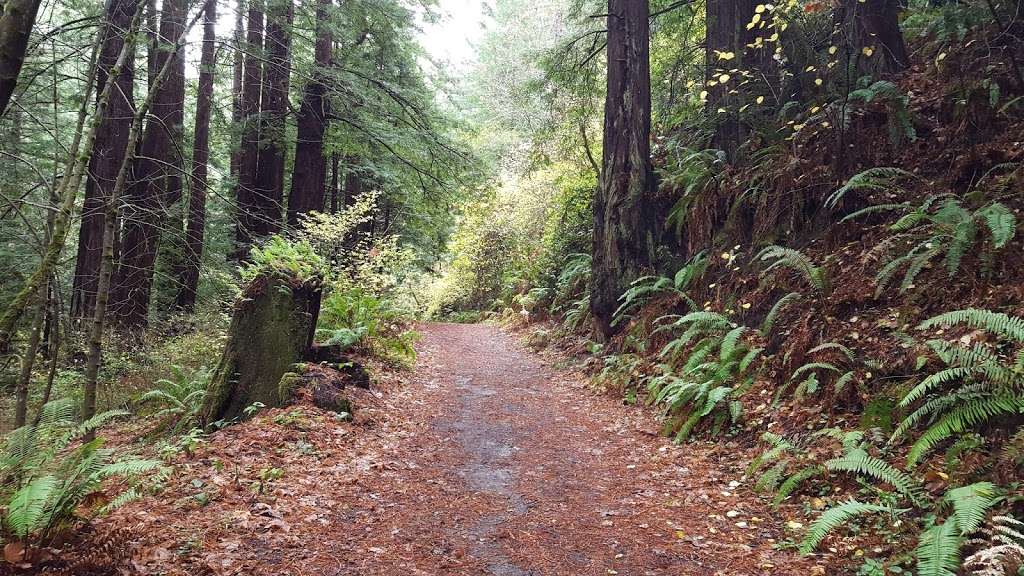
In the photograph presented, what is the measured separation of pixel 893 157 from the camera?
6422mm

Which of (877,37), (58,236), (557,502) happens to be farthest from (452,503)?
(877,37)

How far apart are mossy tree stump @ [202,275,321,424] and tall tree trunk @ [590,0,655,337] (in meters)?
5.19

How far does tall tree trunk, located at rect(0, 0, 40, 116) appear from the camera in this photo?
250 cm

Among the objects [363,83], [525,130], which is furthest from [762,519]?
[525,130]

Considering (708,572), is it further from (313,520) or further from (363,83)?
(363,83)

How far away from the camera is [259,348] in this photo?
613cm

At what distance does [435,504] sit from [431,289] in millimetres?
16260

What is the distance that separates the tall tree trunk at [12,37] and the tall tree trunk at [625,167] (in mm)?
8130

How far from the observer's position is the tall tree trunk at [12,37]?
2.50 metres

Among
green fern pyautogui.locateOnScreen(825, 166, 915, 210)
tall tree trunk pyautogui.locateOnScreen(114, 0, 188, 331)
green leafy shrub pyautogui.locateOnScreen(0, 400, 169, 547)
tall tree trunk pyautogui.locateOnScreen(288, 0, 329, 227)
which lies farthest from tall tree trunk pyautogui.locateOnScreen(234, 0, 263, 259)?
green fern pyautogui.locateOnScreen(825, 166, 915, 210)

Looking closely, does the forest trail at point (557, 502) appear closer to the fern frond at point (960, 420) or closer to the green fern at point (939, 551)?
the green fern at point (939, 551)

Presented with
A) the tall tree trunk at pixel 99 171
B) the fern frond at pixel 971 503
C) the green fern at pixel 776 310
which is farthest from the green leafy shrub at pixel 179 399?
the fern frond at pixel 971 503

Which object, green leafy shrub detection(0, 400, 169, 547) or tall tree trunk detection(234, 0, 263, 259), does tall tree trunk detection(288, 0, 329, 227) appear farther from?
green leafy shrub detection(0, 400, 169, 547)

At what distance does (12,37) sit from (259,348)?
4.10 m
